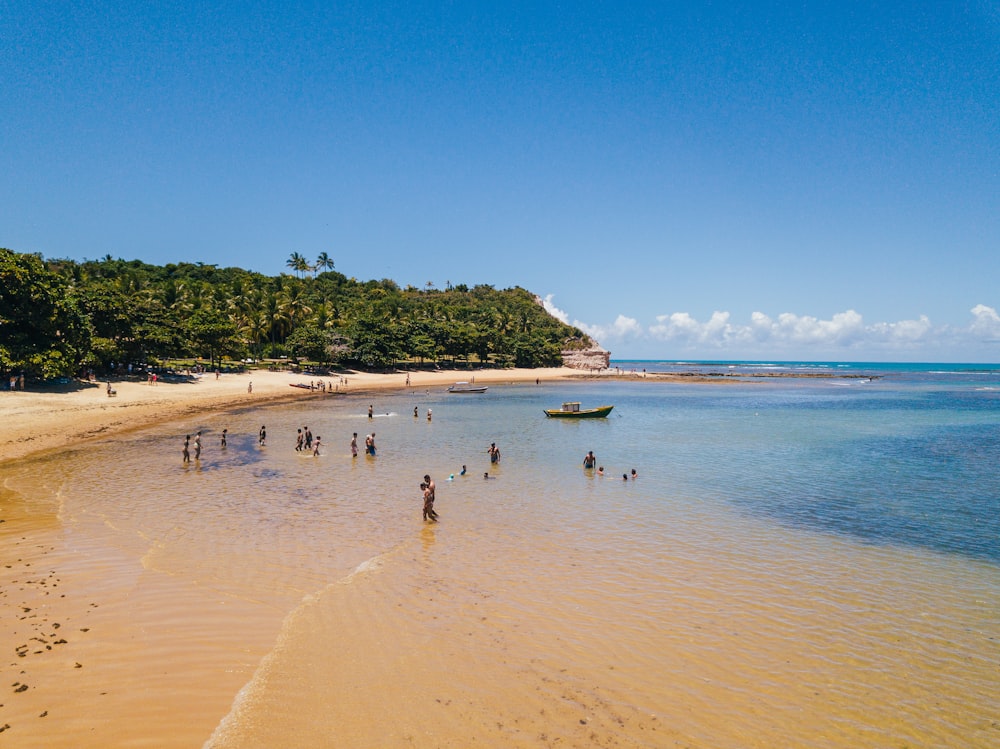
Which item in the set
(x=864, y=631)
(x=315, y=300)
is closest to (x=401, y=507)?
(x=864, y=631)

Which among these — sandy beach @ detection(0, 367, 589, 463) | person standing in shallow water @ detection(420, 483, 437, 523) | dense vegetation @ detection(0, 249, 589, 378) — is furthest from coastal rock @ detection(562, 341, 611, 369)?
person standing in shallow water @ detection(420, 483, 437, 523)

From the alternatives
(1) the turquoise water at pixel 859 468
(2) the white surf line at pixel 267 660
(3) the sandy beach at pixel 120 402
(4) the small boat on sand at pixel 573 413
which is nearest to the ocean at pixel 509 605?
(2) the white surf line at pixel 267 660

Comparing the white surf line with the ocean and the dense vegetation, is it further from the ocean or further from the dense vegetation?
the dense vegetation

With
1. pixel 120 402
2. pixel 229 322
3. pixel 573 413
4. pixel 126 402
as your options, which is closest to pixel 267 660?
pixel 573 413

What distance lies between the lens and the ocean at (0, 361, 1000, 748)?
27.7ft

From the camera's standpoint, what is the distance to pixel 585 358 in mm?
148500

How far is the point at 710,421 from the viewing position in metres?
51.1

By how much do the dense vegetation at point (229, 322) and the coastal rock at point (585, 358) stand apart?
17.6ft

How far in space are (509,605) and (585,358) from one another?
138323mm

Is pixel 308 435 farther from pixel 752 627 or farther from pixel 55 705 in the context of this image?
pixel 752 627

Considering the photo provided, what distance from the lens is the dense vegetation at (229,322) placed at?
43031mm

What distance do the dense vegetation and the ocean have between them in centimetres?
2307

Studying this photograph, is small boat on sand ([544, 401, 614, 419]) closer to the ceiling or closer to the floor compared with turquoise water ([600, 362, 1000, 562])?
closer to the ceiling

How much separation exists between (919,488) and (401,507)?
76.7 feet
